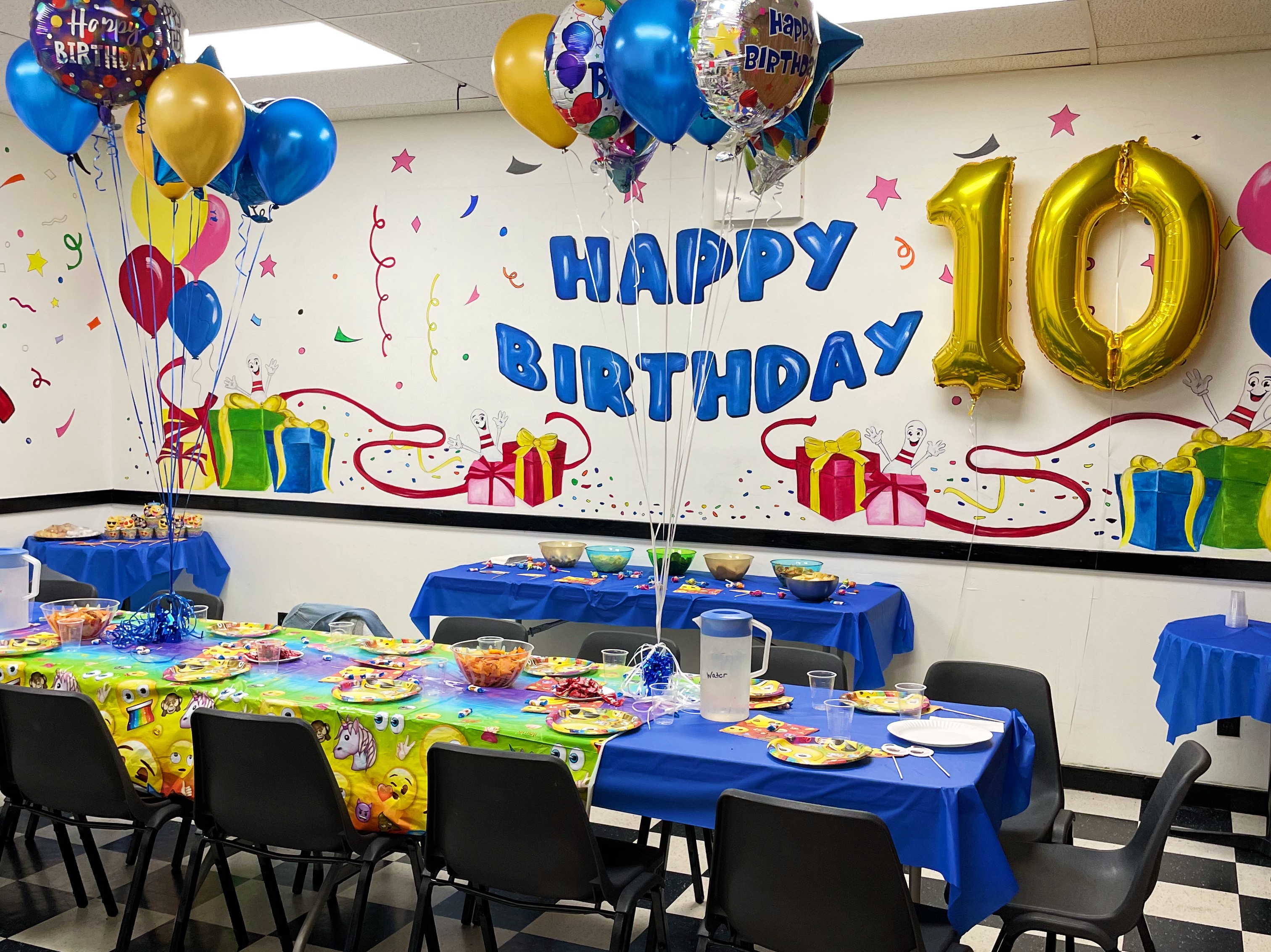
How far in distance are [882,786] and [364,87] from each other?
4.26m

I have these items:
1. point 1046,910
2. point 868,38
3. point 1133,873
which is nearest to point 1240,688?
point 1133,873

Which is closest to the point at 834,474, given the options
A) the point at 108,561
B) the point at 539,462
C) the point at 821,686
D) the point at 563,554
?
the point at 563,554

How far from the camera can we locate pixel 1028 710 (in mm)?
3410

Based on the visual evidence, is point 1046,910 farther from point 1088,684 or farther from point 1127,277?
point 1127,277

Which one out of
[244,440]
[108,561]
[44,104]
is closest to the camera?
[44,104]

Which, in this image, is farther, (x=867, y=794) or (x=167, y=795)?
(x=167, y=795)

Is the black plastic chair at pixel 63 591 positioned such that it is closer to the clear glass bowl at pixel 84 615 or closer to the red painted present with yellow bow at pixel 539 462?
the clear glass bowl at pixel 84 615

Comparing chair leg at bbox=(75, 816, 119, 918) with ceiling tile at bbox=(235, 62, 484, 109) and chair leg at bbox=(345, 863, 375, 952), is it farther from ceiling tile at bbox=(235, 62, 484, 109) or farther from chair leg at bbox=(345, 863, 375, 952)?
ceiling tile at bbox=(235, 62, 484, 109)

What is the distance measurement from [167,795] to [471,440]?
3.05 metres

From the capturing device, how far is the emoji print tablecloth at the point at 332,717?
2.85 meters

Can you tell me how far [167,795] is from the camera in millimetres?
3158

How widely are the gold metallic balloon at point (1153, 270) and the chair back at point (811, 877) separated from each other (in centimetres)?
297

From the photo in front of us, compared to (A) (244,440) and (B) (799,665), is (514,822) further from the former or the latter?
(A) (244,440)

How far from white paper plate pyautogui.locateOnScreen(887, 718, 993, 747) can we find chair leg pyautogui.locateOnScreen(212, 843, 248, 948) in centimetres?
178
